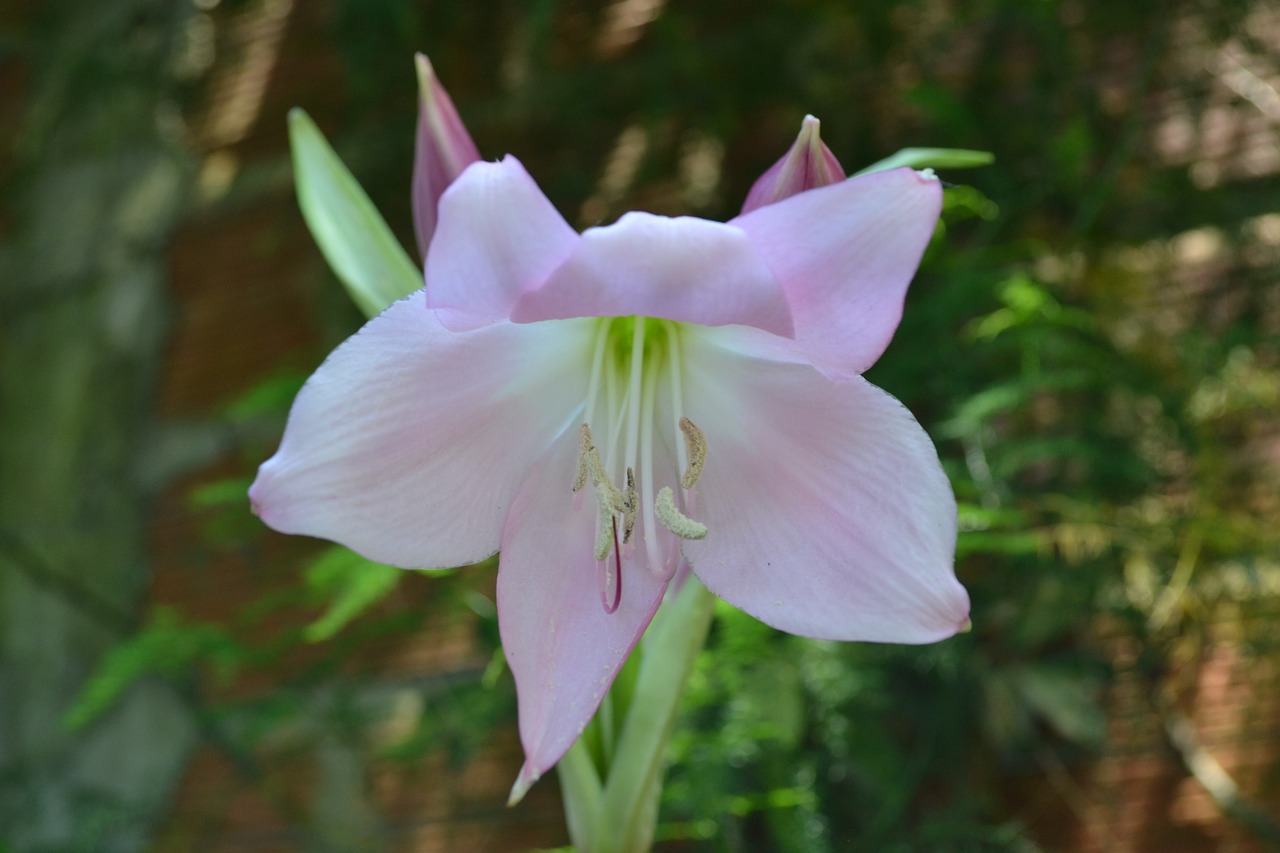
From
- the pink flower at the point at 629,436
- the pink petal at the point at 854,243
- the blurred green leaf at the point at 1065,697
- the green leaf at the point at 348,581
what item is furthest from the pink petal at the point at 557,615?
the blurred green leaf at the point at 1065,697

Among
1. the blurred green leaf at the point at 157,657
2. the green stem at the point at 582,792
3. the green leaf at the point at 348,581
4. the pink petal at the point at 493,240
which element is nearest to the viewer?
the pink petal at the point at 493,240

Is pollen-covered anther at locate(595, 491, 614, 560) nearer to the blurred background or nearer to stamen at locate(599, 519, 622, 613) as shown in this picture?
stamen at locate(599, 519, 622, 613)

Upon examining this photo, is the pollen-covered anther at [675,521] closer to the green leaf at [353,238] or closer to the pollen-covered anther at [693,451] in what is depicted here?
the pollen-covered anther at [693,451]

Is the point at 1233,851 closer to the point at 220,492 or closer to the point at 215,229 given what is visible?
the point at 220,492

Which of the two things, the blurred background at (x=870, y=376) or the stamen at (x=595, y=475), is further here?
the blurred background at (x=870, y=376)

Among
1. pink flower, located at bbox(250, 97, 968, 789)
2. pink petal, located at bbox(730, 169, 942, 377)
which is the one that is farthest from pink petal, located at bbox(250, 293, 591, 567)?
pink petal, located at bbox(730, 169, 942, 377)

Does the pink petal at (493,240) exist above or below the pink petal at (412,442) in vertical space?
above

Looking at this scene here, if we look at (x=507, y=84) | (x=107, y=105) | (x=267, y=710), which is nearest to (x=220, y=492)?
(x=267, y=710)

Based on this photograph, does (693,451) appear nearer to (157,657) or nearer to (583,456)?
(583,456)
